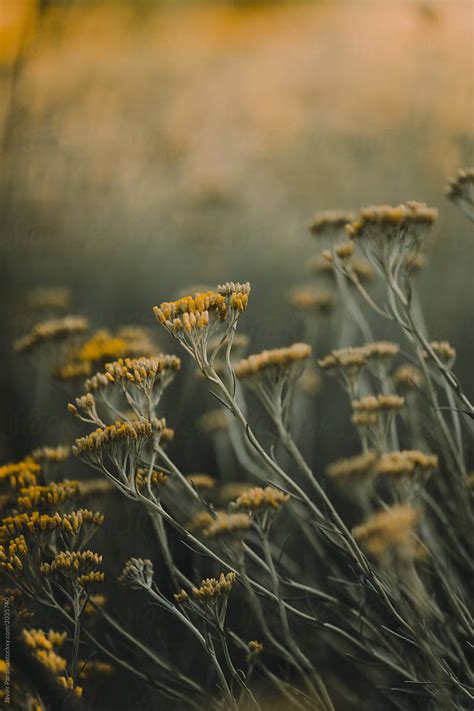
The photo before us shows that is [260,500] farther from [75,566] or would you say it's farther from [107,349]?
[107,349]

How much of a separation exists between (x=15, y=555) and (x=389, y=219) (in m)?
1.24

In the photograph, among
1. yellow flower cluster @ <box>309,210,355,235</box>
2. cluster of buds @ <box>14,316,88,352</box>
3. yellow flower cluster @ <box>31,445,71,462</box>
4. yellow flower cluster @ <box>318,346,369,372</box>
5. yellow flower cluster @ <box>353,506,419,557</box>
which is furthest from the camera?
cluster of buds @ <box>14,316,88,352</box>

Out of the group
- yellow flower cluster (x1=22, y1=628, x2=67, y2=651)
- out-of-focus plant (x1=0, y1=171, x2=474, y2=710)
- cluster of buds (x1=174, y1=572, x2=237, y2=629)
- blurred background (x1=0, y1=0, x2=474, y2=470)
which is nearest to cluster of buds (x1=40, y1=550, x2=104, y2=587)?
out-of-focus plant (x1=0, y1=171, x2=474, y2=710)

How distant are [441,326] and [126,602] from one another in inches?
69.7

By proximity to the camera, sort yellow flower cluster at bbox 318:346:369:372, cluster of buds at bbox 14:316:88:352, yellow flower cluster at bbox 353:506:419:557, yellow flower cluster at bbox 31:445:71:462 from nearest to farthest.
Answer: yellow flower cluster at bbox 353:506:419:557, yellow flower cluster at bbox 318:346:369:372, yellow flower cluster at bbox 31:445:71:462, cluster of buds at bbox 14:316:88:352

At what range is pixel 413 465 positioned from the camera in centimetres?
145

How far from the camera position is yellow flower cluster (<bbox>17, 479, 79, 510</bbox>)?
1654 millimetres

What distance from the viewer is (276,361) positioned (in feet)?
5.19

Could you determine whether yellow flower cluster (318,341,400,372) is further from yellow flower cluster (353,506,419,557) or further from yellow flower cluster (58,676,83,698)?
yellow flower cluster (58,676,83,698)

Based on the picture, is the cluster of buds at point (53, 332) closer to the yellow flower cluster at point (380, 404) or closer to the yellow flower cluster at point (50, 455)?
the yellow flower cluster at point (50, 455)

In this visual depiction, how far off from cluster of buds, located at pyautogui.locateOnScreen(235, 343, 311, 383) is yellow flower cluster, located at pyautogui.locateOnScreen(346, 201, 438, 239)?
1.04ft

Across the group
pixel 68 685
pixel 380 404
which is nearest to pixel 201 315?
pixel 380 404

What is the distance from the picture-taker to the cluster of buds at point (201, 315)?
1.49 m

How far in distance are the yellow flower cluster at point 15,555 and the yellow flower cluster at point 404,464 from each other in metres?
0.89
